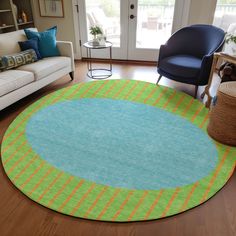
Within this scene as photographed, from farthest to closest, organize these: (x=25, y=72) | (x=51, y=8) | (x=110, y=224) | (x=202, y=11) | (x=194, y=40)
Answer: (x=51, y=8), (x=202, y=11), (x=194, y=40), (x=25, y=72), (x=110, y=224)

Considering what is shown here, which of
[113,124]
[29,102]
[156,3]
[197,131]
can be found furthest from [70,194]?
[156,3]

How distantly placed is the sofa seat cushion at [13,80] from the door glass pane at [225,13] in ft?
10.8

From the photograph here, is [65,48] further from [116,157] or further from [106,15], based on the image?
[116,157]

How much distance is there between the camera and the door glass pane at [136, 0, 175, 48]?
408cm

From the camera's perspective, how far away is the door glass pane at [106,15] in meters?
4.23

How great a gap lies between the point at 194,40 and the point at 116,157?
229 cm

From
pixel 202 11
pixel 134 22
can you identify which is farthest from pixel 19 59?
pixel 202 11

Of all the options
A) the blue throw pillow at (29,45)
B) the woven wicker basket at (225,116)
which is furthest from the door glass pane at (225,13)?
the blue throw pillow at (29,45)

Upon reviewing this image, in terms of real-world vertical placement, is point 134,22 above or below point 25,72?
above

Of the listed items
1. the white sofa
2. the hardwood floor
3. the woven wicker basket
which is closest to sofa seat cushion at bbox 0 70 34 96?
the white sofa

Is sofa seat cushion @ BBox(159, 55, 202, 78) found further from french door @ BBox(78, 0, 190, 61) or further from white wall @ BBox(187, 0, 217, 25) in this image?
french door @ BBox(78, 0, 190, 61)

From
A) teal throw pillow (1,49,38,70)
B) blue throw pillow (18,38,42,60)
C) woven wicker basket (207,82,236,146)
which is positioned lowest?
woven wicker basket (207,82,236,146)

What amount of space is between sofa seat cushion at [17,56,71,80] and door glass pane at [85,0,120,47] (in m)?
1.26

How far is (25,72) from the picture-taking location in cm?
295
